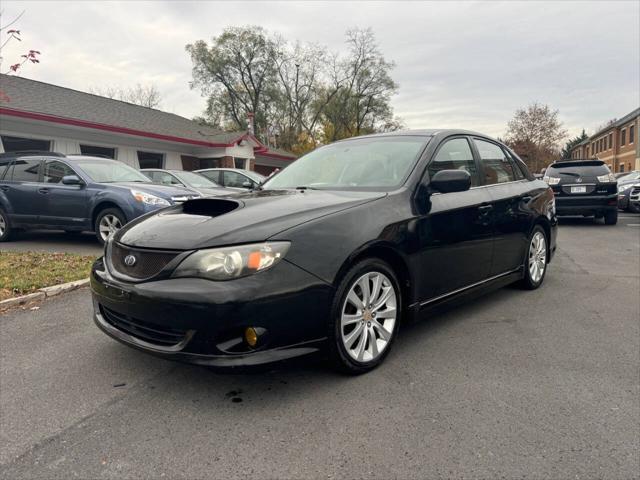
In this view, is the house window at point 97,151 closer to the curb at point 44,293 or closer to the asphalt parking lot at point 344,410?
the curb at point 44,293

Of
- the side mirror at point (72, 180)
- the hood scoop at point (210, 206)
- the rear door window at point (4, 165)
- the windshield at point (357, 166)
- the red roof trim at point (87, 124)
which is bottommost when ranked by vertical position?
the hood scoop at point (210, 206)

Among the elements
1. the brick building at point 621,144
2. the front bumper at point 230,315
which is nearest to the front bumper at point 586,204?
the front bumper at point 230,315

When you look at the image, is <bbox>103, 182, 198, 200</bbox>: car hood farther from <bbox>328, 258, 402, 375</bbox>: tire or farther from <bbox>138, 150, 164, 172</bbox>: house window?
<bbox>138, 150, 164, 172</bbox>: house window

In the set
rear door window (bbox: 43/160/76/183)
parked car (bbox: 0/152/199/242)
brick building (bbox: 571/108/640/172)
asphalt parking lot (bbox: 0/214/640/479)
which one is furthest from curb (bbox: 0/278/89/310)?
brick building (bbox: 571/108/640/172)

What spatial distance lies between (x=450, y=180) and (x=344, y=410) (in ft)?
5.84

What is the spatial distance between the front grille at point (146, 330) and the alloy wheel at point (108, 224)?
177 inches

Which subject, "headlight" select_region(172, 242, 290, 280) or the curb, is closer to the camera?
"headlight" select_region(172, 242, 290, 280)

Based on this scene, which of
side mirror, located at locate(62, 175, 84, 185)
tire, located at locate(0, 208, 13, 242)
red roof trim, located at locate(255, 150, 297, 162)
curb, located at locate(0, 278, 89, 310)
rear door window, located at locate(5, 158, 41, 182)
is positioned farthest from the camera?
red roof trim, located at locate(255, 150, 297, 162)

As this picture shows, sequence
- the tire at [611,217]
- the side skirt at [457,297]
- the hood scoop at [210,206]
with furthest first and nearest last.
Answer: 1. the tire at [611,217]
2. the side skirt at [457,297]
3. the hood scoop at [210,206]

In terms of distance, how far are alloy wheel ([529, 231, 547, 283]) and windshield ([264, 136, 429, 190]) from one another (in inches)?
82.2

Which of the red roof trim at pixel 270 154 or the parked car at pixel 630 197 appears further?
the red roof trim at pixel 270 154

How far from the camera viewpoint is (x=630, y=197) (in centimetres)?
1438

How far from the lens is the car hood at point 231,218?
2.57m

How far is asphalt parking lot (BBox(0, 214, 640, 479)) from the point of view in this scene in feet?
6.93
